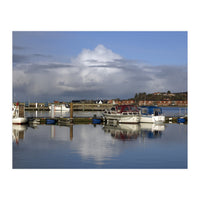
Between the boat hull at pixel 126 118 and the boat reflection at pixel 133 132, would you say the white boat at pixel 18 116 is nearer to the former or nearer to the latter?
the boat reflection at pixel 133 132

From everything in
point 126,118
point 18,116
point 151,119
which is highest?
point 18,116

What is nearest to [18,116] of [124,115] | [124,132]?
[124,115]

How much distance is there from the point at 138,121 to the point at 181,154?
2794 centimetres

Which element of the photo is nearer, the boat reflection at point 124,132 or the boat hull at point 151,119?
the boat reflection at point 124,132

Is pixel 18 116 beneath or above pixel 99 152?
above

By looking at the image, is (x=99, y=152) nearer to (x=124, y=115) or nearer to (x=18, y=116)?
(x=124, y=115)

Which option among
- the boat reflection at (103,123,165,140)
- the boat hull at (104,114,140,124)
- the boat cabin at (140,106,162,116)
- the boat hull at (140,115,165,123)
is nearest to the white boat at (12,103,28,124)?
the boat reflection at (103,123,165,140)


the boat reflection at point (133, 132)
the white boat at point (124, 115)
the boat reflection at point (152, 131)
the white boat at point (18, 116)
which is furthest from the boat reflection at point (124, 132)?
the white boat at point (18, 116)

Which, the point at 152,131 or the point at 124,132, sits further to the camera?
the point at 152,131

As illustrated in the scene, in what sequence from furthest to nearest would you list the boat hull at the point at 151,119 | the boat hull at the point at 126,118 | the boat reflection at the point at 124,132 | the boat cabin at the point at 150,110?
the boat cabin at the point at 150,110
the boat hull at the point at 151,119
the boat hull at the point at 126,118
the boat reflection at the point at 124,132

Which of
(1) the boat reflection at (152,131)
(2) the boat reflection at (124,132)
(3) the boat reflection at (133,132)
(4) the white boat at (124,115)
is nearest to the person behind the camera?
(2) the boat reflection at (124,132)

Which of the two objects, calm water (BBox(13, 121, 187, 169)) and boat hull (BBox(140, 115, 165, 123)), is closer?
calm water (BBox(13, 121, 187, 169))

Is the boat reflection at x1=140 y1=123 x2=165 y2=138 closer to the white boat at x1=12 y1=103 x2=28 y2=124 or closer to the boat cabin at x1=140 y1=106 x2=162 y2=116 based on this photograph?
the boat cabin at x1=140 y1=106 x2=162 y2=116
